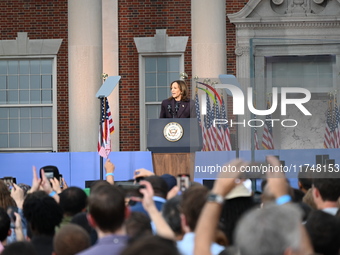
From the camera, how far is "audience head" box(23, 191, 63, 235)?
5.60 metres

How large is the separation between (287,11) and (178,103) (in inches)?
326

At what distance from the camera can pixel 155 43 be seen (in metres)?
20.2

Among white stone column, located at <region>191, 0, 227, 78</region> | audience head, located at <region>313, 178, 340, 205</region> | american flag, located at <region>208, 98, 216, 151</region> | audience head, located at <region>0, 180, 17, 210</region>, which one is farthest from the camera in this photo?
white stone column, located at <region>191, 0, 227, 78</region>

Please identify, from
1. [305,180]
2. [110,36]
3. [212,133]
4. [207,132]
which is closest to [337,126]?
[305,180]

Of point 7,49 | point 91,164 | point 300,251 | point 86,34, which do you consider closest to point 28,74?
point 7,49

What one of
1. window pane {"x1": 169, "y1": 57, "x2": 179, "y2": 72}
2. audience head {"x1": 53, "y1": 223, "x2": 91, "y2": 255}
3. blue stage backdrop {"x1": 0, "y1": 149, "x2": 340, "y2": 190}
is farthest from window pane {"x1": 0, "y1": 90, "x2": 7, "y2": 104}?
audience head {"x1": 53, "y1": 223, "x2": 91, "y2": 255}

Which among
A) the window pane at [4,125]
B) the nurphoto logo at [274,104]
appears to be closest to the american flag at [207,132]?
the nurphoto logo at [274,104]

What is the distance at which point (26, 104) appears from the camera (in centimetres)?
2062

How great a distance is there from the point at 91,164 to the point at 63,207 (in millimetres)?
9557

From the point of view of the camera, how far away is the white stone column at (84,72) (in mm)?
17016

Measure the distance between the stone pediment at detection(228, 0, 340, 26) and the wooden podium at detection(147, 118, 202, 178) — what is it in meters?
8.31

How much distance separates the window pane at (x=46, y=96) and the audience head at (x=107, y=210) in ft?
53.8

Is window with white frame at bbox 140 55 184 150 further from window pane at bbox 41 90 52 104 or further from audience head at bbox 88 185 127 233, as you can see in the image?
audience head at bbox 88 185 127 233

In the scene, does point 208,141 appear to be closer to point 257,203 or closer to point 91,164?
point 257,203
